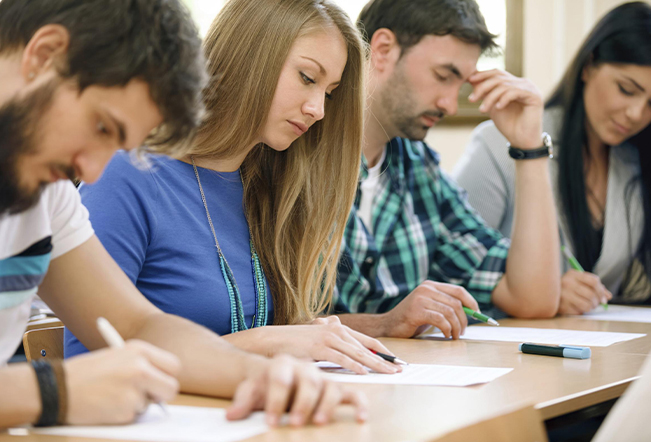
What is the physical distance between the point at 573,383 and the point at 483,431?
1.06 ft

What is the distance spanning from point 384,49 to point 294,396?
148cm

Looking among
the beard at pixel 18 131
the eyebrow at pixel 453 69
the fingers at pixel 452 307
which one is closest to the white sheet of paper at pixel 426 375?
the fingers at pixel 452 307

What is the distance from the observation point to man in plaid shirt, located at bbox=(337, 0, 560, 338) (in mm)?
1834

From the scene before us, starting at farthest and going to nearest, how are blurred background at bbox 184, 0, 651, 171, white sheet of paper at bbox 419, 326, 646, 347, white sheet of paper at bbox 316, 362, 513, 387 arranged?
blurred background at bbox 184, 0, 651, 171
white sheet of paper at bbox 419, 326, 646, 347
white sheet of paper at bbox 316, 362, 513, 387

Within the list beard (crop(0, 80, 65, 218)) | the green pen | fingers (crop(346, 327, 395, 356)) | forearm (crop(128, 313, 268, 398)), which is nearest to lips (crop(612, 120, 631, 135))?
the green pen

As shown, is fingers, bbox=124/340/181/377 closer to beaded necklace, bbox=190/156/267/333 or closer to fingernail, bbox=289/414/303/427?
fingernail, bbox=289/414/303/427

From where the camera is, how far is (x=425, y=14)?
6.52 feet

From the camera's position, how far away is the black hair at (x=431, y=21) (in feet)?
6.46

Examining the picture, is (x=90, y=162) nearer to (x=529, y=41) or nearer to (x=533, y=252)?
(x=533, y=252)

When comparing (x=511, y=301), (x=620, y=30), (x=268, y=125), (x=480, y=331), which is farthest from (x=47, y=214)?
(x=620, y=30)

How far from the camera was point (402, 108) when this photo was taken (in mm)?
2014

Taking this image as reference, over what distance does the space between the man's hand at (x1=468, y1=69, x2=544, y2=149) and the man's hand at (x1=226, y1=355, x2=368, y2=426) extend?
1.34 metres

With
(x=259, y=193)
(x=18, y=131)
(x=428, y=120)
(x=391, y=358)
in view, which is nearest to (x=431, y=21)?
(x=428, y=120)

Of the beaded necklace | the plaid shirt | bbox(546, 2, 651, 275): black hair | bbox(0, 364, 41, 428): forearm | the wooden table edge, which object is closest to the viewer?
bbox(0, 364, 41, 428): forearm
